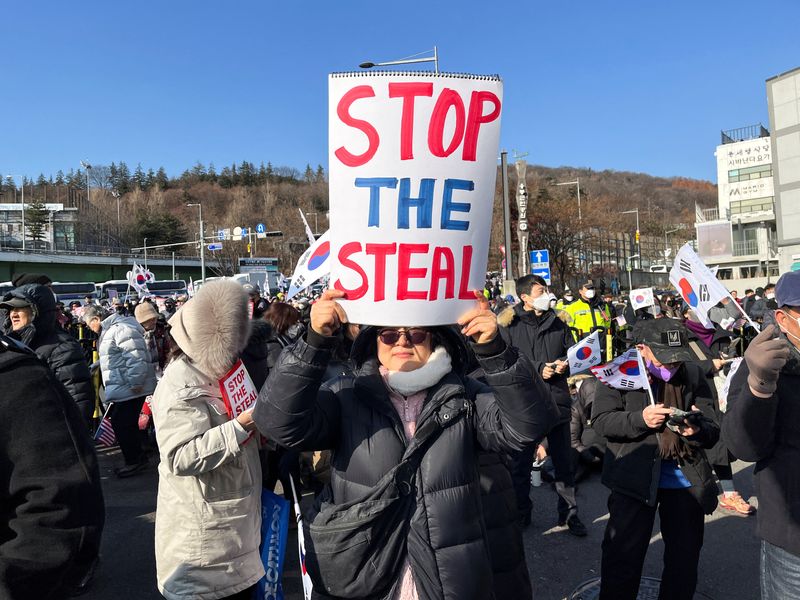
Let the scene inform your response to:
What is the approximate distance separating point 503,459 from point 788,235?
121 feet

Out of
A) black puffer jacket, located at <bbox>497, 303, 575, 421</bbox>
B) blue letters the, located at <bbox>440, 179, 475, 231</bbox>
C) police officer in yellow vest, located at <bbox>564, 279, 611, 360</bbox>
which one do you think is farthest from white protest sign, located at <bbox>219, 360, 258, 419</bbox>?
police officer in yellow vest, located at <bbox>564, 279, 611, 360</bbox>

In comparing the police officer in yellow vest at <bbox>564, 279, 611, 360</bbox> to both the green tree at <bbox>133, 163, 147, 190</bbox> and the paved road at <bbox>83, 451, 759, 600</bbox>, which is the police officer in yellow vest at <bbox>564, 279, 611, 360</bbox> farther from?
the green tree at <bbox>133, 163, 147, 190</bbox>

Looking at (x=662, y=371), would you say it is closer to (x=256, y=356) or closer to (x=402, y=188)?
(x=402, y=188)

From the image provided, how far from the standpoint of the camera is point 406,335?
2.26m

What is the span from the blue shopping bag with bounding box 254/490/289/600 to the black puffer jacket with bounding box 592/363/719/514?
5.73 feet

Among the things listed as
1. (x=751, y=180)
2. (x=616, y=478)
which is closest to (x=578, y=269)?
(x=751, y=180)

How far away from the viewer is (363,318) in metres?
2.14

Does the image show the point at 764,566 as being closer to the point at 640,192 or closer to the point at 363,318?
the point at 363,318

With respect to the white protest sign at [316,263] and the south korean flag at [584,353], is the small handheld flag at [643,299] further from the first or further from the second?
the south korean flag at [584,353]

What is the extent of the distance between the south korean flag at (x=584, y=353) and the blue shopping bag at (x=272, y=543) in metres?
2.35

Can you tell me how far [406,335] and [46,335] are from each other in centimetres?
390

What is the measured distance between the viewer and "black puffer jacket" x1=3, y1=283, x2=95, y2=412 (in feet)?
15.1

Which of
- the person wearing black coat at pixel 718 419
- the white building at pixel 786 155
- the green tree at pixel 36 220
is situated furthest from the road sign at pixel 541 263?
the green tree at pixel 36 220

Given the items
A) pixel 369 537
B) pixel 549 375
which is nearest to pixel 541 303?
pixel 549 375
